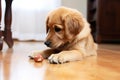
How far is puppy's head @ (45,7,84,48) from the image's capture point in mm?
1517

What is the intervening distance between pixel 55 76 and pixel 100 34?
2.34 metres

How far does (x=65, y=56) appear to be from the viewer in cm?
143

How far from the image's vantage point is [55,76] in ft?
3.42

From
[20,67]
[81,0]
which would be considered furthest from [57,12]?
[81,0]

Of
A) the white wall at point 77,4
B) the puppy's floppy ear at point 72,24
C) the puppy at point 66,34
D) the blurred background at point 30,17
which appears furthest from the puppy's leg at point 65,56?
the white wall at point 77,4

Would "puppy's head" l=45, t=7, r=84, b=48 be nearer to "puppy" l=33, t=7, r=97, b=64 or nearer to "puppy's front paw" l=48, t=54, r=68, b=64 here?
"puppy" l=33, t=7, r=97, b=64

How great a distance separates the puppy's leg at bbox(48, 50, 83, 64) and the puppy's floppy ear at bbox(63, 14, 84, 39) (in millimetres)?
100

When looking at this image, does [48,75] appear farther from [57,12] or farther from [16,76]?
[57,12]

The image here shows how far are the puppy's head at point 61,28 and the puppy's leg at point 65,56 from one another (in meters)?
0.09

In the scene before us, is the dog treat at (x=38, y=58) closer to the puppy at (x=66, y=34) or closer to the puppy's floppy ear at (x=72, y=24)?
the puppy at (x=66, y=34)

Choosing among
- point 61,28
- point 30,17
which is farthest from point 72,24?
point 30,17

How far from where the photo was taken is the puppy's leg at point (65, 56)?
137 centimetres

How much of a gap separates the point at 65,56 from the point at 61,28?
181mm

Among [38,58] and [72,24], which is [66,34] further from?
[38,58]
